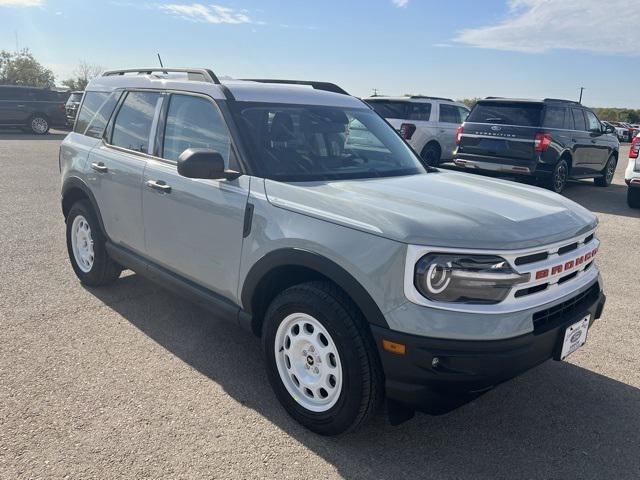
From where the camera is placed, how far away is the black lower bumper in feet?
8.09

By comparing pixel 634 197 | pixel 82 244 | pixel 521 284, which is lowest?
pixel 82 244

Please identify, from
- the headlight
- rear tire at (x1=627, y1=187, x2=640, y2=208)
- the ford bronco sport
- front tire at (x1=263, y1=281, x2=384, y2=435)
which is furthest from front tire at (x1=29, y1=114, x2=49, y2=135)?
the headlight

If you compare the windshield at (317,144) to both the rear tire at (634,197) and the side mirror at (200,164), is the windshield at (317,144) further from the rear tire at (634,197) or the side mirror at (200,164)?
the rear tire at (634,197)

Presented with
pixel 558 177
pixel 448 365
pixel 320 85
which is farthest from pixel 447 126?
pixel 448 365

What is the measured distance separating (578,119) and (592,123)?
92cm

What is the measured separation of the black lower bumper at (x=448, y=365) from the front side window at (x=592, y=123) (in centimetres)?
1089

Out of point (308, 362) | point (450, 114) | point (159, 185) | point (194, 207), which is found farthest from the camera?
point (450, 114)

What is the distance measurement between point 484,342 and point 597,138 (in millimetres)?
11532

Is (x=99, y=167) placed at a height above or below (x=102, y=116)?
below

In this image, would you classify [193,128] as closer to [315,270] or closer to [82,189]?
[315,270]

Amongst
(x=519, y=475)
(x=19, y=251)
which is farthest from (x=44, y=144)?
(x=519, y=475)

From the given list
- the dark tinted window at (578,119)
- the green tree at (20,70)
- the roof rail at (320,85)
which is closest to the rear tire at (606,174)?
the dark tinted window at (578,119)

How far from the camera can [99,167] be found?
455 cm

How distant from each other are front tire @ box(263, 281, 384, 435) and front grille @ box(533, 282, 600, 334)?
809 mm
